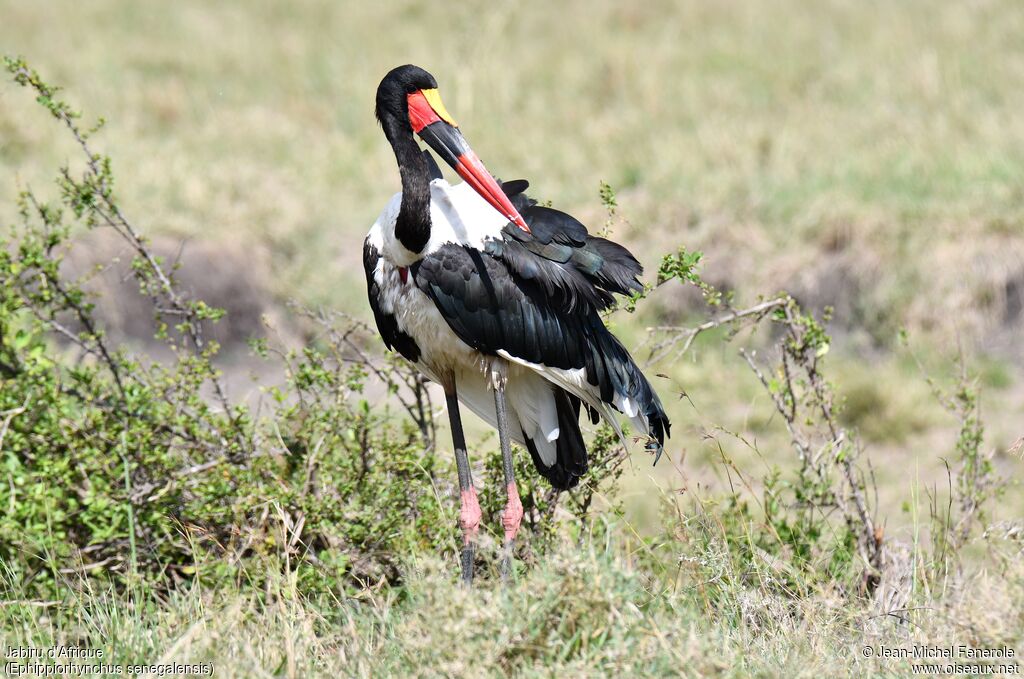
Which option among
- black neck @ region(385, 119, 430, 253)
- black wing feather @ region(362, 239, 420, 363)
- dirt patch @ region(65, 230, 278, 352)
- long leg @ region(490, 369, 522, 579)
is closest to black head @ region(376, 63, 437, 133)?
black neck @ region(385, 119, 430, 253)

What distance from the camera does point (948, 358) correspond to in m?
7.69

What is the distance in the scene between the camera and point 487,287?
403 centimetres

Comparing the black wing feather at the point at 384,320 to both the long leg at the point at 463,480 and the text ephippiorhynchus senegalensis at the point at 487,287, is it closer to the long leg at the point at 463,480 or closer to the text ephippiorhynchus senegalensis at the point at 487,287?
the text ephippiorhynchus senegalensis at the point at 487,287

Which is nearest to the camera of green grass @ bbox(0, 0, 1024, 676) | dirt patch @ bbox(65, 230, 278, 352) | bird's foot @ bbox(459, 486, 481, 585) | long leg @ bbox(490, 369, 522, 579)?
green grass @ bbox(0, 0, 1024, 676)

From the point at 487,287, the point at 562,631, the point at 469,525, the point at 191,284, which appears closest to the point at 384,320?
the point at 487,287

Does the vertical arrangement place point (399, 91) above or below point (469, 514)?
above

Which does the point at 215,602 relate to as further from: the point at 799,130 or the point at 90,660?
the point at 799,130

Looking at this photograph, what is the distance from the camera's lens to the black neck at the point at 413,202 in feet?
12.8

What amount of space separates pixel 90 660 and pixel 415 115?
6.02 ft

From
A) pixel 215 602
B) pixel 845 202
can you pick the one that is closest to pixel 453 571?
pixel 215 602

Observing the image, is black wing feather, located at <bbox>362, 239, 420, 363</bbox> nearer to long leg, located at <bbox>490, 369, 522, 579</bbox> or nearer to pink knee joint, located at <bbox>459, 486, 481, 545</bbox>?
long leg, located at <bbox>490, 369, 522, 579</bbox>

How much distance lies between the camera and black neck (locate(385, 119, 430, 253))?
3.92 m

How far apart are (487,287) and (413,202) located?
1.12 feet

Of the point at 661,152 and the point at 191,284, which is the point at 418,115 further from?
the point at 661,152
